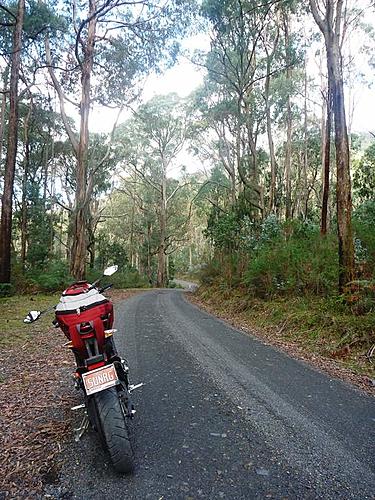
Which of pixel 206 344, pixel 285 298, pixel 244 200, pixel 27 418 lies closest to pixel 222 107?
pixel 244 200

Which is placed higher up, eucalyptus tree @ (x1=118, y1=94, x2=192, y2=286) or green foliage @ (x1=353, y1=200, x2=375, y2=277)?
eucalyptus tree @ (x1=118, y1=94, x2=192, y2=286)

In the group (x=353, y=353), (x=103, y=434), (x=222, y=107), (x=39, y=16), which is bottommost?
(x=353, y=353)

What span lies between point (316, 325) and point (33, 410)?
5.44 metres

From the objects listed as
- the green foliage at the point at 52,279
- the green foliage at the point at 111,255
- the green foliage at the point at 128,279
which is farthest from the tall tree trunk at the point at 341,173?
the green foliage at the point at 111,255

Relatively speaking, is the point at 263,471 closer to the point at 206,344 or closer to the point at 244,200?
the point at 206,344

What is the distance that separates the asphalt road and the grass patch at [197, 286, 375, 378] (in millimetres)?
973

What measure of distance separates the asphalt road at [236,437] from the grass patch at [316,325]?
38.3 inches

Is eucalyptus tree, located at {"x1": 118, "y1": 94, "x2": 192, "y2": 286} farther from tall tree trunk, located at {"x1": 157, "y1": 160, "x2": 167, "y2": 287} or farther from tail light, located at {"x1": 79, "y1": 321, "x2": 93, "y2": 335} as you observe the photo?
tail light, located at {"x1": 79, "y1": 321, "x2": 93, "y2": 335}

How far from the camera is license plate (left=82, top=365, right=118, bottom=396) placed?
8.44ft

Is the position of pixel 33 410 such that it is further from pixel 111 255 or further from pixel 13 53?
pixel 111 255

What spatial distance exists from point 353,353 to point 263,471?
3883 mm

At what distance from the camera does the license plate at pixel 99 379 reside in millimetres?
2572

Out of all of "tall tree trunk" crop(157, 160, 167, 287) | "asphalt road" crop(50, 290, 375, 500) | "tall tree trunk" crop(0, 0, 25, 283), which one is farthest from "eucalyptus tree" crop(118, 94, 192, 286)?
"asphalt road" crop(50, 290, 375, 500)

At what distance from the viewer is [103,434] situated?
250 cm
